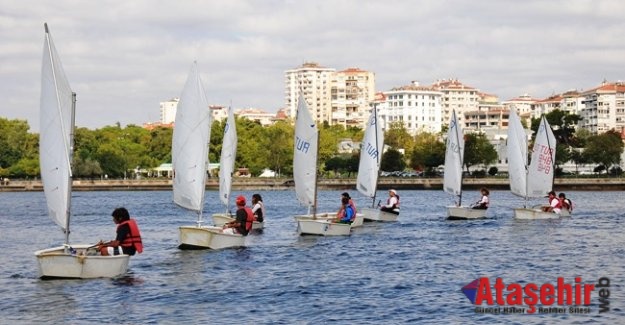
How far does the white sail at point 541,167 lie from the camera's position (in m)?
72.7

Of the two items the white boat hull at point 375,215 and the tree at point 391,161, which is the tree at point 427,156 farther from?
the white boat hull at point 375,215

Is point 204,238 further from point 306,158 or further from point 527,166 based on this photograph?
point 527,166

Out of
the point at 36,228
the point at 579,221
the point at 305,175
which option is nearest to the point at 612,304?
the point at 305,175

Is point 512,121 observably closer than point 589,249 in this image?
No

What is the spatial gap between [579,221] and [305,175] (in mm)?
19444

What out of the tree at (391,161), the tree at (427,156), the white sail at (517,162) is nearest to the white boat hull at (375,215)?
the white sail at (517,162)

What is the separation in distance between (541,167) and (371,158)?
42.5 ft

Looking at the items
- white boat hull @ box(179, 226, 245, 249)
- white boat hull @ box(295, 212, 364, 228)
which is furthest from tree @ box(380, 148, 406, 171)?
white boat hull @ box(179, 226, 245, 249)

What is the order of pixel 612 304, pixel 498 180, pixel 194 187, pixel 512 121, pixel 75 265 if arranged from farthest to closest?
1. pixel 498 180
2. pixel 512 121
3. pixel 194 187
4. pixel 75 265
5. pixel 612 304

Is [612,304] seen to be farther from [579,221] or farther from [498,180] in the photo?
[498,180]

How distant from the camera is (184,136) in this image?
44.7 m

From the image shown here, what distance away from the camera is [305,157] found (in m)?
53.8

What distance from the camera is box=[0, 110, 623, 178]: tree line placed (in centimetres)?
16600

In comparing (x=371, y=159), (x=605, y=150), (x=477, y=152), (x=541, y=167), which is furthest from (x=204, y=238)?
(x=605, y=150)
